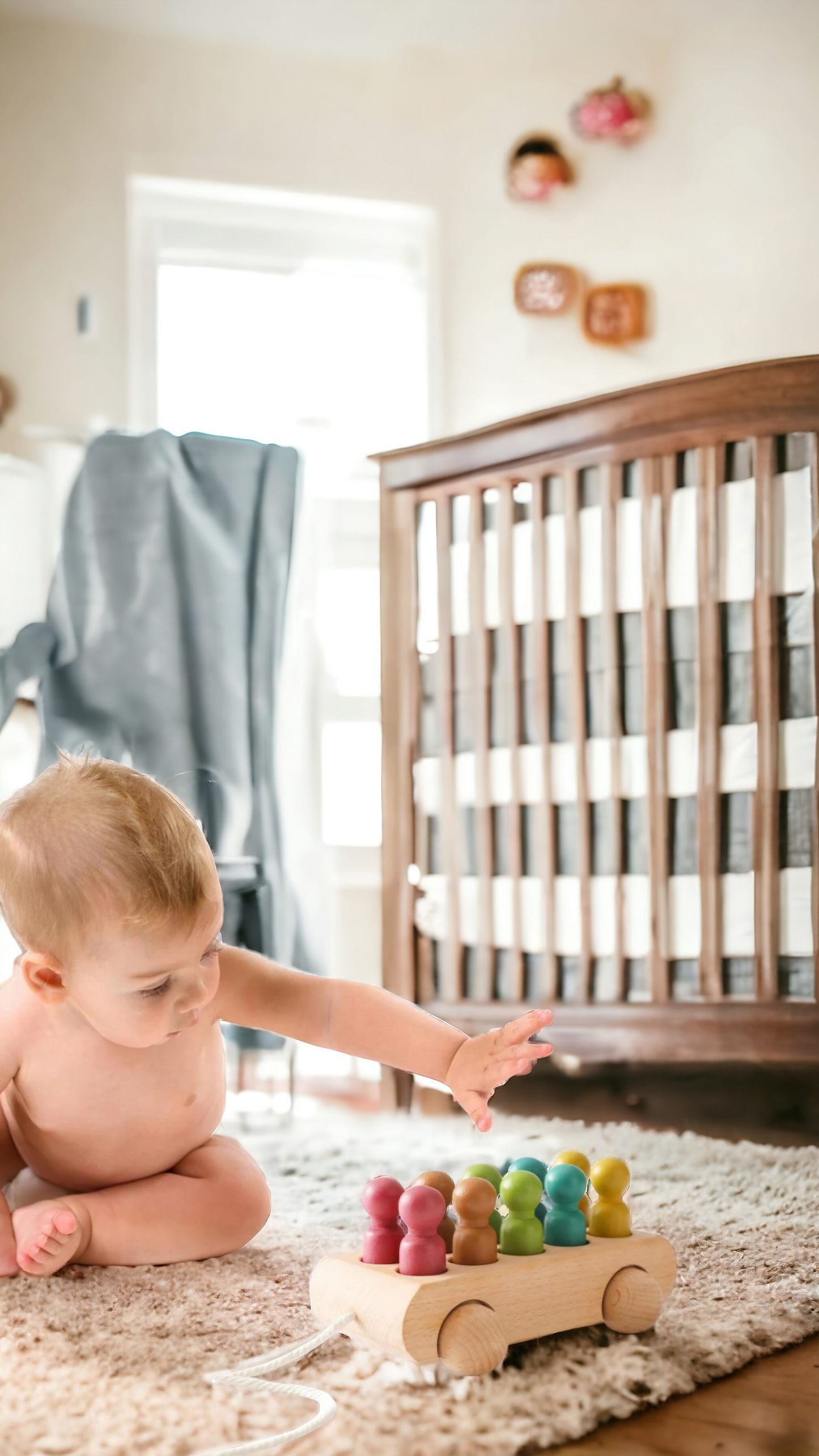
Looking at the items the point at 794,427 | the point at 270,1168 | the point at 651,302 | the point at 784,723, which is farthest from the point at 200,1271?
the point at 651,302

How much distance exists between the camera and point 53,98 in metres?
2.19

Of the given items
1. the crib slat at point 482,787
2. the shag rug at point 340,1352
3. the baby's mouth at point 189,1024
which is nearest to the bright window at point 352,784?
the crib slat at point 482,787

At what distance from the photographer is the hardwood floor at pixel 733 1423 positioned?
A: 0.65m

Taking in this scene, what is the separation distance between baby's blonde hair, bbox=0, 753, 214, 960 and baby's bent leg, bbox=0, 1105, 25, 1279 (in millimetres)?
197

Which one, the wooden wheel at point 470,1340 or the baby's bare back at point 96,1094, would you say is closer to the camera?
the wooden wheel at point 470,1340

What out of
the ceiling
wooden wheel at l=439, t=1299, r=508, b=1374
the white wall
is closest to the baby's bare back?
wooden wheel at l=439, t=1299, r=508, b=1374

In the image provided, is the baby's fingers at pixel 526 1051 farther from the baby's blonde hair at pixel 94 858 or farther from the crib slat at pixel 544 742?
the crib slat at pixel 544 742

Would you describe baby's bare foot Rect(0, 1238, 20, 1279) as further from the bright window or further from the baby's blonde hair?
the bright window

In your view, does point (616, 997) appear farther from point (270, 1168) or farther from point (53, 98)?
point (53, 98)

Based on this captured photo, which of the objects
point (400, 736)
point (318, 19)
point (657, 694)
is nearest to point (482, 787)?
point (400, 736)

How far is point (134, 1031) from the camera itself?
87cm

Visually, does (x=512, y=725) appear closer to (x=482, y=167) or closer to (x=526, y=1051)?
(x=526, y=1051)

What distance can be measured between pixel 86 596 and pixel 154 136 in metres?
0.87

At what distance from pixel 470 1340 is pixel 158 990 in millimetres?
294
